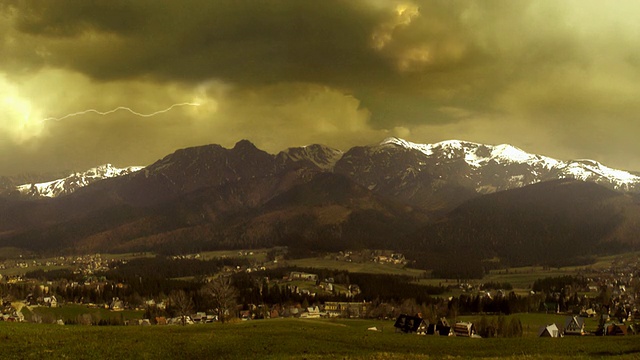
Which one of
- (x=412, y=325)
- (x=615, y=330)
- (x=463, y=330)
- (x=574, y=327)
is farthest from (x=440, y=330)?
(x=615, y=330)

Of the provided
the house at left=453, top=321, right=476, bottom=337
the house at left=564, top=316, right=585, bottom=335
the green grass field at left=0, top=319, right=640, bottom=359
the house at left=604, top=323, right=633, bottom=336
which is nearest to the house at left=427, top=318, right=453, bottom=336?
the house at left=453, top=321, right=476, bottom=337

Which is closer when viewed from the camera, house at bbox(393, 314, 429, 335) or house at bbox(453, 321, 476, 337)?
house at bbox(453, 321, 476, 337)

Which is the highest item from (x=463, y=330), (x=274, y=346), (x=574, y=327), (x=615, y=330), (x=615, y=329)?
(x=274, y=346)

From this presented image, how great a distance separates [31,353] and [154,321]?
493 ft

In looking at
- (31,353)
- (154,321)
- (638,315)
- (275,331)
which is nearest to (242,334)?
(275,331)

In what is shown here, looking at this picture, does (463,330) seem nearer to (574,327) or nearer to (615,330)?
(574,327)

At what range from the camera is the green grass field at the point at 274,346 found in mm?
56156

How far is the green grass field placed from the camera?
5616cm

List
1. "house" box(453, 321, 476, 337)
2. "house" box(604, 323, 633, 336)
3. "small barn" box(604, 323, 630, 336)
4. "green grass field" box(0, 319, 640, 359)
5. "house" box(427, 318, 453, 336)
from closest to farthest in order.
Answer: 1. "green grass field" box(0, 319, 640, 359)
2. "house" box(427, 318, 453, 336)
3. "house" box(453, 321, 476, 337)
4. "house" box(604, 323, 633, 336)
5. "small barn" box(604, 323, 630, 336)

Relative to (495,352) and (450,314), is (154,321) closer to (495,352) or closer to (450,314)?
(450,314)

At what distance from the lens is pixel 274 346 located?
220 ft

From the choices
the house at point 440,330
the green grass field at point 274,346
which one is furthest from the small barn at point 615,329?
the green grass field at point 274,346

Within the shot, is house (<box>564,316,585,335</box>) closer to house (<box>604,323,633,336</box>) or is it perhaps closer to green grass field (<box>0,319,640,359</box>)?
house (<box>604,323,633,336</box>)

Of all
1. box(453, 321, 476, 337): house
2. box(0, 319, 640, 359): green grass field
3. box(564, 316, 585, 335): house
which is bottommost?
box(564, 316, 585, 335): house
